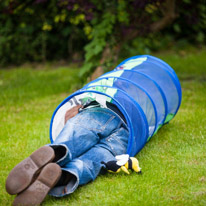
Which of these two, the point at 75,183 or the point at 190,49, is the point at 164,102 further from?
the point at 190,49

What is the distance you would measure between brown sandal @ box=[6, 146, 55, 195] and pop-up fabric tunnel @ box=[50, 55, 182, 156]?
0.85m

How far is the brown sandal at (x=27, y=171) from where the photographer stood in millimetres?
2412

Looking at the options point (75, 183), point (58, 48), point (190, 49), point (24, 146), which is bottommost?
point (190, 49)

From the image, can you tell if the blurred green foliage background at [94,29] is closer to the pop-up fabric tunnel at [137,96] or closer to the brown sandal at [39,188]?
the pop-up fabric tunnel at [137,96]

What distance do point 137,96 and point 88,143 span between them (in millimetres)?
816

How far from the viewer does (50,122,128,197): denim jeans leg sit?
2.62 m

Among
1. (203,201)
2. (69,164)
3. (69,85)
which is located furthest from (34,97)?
(203,201)

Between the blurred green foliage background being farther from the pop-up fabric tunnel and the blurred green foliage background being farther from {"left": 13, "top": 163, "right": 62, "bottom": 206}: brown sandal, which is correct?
{"left": 13, "top": 163, "right": 62, "bottom": 206}: brown sandal

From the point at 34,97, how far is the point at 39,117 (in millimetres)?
1179

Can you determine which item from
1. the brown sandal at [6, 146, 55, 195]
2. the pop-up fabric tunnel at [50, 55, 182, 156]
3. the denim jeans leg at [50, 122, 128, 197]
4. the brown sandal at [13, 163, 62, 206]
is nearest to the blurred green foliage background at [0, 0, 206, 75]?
the pop-up fabric tunnel at [50, 55, 182, 156]

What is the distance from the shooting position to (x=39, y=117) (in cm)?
492

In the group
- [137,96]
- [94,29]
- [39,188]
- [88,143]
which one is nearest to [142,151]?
[137,96]

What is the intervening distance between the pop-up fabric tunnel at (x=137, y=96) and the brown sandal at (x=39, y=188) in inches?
34.4

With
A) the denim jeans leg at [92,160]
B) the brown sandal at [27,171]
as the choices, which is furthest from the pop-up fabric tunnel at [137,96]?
the brown sandal at [27,171]
